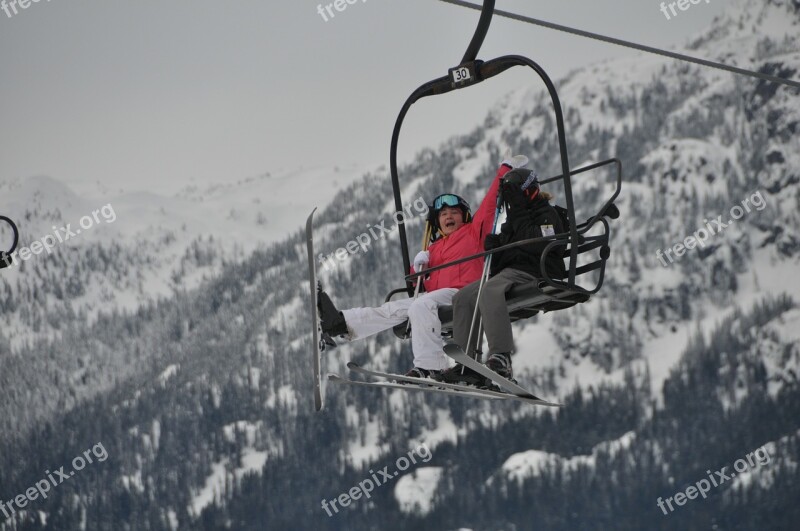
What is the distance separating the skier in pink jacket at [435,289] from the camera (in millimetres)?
9930

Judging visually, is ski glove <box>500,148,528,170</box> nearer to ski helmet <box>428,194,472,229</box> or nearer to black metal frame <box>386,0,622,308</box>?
ski helmet <box>428,194,472,229</box>

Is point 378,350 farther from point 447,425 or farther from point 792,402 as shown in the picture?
point 792,402

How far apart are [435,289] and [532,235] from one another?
3.50 ft

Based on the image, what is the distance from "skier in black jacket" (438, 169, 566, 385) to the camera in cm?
955

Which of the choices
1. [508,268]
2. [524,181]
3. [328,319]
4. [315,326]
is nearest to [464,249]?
[508,268]

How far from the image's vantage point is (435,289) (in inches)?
411

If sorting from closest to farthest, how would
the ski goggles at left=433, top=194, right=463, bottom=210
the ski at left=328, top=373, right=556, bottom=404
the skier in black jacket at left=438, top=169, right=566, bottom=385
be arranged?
the ski at left=328, top=373, right=556, bottom=404, the skier in black jacket at left=438, top=169, right=566, bottom=385, the ski goggles at left=433, top=194, right=463, bottom=210

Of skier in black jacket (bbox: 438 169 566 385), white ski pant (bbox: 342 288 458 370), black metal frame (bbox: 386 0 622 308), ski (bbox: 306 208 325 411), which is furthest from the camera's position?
white ski pant (bbox: 342 288 458 370)

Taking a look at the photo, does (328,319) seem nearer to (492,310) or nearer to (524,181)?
(492,310)

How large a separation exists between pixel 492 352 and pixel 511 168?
142cm

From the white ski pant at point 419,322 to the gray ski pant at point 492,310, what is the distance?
0.71ft

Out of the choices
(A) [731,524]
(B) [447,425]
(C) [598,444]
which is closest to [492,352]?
(A) [731,524]

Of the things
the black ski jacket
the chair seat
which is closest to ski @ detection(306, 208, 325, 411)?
the chair seat

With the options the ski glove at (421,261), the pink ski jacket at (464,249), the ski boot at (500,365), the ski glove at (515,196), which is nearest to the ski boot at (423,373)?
the ski boot at (500,365)
